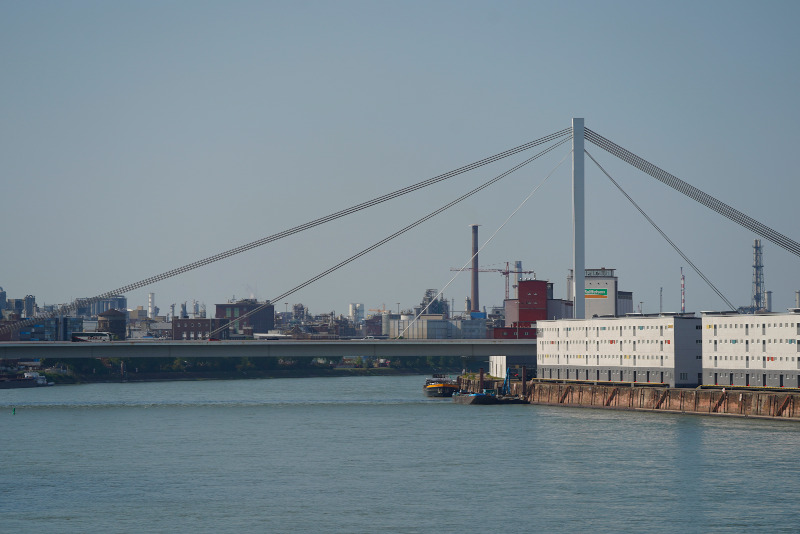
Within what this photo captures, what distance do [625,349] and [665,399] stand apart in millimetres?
10841

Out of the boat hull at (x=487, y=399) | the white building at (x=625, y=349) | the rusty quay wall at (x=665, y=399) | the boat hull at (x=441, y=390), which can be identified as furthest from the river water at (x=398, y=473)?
the boat hull at (x=441, y=390)

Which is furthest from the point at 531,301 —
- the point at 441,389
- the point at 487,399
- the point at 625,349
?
the point at 625,349

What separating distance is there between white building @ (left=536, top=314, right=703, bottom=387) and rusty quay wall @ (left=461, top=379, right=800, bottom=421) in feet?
5.81

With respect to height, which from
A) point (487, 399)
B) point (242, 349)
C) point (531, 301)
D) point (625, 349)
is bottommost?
point (487, 399)

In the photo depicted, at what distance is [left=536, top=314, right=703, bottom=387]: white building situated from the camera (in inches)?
3777

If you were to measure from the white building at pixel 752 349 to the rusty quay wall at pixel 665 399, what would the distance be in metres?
1.96

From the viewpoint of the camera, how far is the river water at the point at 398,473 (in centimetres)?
4597

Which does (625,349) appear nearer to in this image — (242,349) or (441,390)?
(441,390)

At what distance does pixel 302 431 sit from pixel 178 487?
83.3 ft

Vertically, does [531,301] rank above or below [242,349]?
above

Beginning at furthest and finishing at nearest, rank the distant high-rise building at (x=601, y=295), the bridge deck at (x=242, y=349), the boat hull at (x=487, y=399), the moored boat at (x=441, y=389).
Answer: the distant high-rise building at (x=601, y=295) → the moored boat at (x=441, y=389) → the boat hull at (x=487, y=399) → the bridge deck at (x=242, y=349)

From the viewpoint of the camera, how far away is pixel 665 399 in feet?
304

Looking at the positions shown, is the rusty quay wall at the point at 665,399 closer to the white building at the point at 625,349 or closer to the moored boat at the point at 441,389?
the white building at the point at 625,349

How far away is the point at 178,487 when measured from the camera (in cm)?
5406
